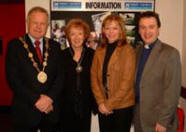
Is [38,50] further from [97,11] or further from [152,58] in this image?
[97,11]

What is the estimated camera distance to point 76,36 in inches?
97.5

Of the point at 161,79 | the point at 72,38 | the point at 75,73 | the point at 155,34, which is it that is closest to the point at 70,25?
the point at 72,38

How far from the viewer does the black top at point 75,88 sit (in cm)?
247

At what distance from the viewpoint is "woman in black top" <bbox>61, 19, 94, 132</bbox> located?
248 centimetres

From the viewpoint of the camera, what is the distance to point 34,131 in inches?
89.8

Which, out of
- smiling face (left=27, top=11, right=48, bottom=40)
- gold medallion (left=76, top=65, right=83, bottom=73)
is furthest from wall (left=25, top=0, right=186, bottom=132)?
gold medallion (left=76, top=65, right=83, bottom=73)

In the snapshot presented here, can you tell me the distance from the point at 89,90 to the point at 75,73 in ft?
0.81

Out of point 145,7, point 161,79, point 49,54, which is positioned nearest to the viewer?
point 161,79

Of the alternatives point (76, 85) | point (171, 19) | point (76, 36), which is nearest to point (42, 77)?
point (76, 85)

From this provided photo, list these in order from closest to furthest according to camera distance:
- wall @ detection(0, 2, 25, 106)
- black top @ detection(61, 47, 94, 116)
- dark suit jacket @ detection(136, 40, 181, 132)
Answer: dark suit jacket @ detection(136, 40, 181, 132), black top @ detection(61, 47, 94, 116), wall @ detection(0, 2, 25, 106)

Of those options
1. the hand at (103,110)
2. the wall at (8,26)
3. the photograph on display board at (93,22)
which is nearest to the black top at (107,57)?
the hand at (103,110)

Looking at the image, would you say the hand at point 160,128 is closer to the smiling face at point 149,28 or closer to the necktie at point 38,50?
the smiling face at point 149,28

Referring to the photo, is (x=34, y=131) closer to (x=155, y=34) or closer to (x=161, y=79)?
(x=161, y=79)

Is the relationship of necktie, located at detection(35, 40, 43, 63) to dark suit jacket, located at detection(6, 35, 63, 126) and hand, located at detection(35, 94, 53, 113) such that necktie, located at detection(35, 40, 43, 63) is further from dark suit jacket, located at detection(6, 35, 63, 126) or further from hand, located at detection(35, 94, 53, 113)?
hand, located at detection(35, 94, 53, 113)
